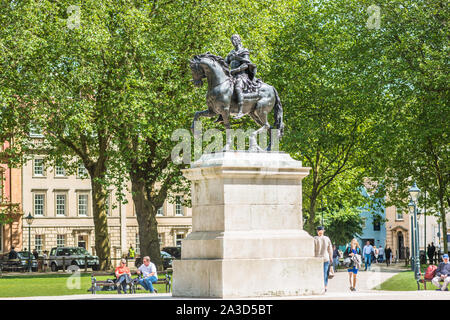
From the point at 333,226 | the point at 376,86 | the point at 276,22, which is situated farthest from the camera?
the point at 333,226

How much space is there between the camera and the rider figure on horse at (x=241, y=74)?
20234 millimetres

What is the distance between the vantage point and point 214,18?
40.2 meters

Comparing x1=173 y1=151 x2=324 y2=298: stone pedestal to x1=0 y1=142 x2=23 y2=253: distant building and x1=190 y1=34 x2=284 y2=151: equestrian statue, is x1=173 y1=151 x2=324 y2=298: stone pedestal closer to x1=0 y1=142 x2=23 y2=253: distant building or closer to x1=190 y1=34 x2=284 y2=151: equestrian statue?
x1=190 y1=34 x2=284 y2=151: equestrian statue

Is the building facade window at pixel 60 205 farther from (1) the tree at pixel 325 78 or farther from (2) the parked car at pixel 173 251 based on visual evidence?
(1) the tree at pixel 325 78

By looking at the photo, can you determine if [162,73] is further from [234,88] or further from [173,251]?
[173,251]

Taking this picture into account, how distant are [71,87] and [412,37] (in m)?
16.0

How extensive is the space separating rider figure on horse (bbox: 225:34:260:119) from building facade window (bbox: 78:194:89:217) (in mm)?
60399

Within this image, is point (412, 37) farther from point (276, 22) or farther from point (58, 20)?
point (58, 20)

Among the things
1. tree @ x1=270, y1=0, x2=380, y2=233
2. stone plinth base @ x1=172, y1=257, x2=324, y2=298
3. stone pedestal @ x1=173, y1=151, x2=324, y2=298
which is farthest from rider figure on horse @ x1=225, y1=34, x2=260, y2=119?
tree @ x1=270, y1=0, x2=380, y2=233

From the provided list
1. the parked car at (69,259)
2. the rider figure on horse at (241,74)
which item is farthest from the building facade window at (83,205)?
the rider figure on horse at (241,74)

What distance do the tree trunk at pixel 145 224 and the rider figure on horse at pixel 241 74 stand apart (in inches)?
847

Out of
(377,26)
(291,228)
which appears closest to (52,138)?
(377,26)

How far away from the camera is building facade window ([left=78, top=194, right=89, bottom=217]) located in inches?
3118

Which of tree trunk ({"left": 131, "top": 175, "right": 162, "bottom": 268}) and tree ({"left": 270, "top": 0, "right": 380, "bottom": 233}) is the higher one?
tree ({"left": 270, "top": 0, "right": 380, "bottom": 233})
